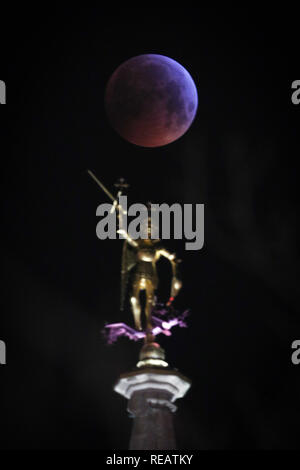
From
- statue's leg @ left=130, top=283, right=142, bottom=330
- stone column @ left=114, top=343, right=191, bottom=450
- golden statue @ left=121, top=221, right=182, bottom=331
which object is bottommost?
stone column @ left=114, top=343, right=191, bottom=450

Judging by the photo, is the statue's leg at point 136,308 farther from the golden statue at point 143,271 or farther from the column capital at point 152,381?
the column capital at point 152,381

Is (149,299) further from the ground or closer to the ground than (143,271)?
closer to the ground

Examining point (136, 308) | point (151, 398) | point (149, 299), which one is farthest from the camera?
point (149, 299)

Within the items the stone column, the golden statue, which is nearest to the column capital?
the stone column

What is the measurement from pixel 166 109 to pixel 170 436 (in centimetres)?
1230

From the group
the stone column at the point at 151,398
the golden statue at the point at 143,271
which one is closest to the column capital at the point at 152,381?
the stone column at the point at 151,398

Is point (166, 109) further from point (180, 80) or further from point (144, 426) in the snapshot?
point (144, 426)

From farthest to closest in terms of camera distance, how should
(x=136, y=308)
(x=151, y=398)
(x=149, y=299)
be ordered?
(x=149, y=299) → (x=136, y=308) → (x=151, y=398)

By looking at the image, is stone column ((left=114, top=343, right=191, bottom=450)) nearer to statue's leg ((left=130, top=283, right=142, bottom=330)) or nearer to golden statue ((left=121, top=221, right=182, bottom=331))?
statue's leg ((left=130, top=283, right=142, bottom=330))

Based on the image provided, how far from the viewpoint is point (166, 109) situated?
2553cm

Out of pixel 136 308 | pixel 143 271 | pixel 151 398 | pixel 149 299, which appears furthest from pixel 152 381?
pixel 143 271

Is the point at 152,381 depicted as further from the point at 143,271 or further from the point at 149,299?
the point at 143,271

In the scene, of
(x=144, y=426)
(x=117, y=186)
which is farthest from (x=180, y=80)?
(x=144, y=426)

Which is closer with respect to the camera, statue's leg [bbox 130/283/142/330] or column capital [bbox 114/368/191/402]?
column capital [bbox 114/368/191/402]
